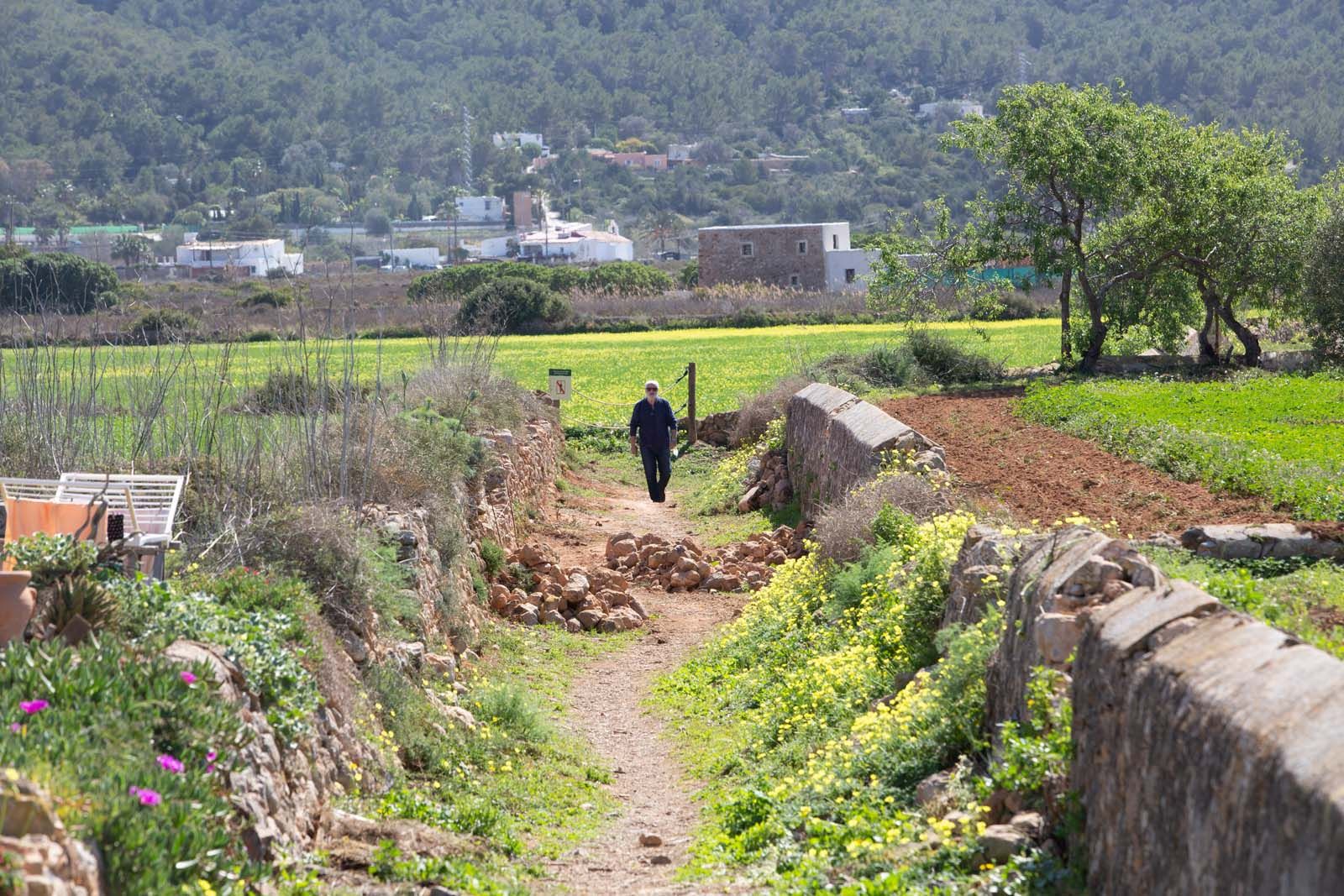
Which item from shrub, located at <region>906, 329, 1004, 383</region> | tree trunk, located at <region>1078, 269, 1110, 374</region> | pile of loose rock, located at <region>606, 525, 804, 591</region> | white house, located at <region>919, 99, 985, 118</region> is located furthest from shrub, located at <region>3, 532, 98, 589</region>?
white house, located at <region>919, 99, 985, 118</region>

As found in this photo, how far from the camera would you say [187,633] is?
6.87m

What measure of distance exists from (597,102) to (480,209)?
128 ft

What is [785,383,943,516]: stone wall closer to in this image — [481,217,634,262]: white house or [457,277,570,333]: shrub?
[457,277,570,333]: shrub

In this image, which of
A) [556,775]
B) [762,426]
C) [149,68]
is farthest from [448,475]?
[149,68]

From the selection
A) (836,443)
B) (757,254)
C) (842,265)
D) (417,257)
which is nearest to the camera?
(836,443)

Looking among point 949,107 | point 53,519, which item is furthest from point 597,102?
point 53,519

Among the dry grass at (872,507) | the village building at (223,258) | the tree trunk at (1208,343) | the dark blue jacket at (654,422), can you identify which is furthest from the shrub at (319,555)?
the village building at (223,258)

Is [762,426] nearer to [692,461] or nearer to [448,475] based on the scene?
[692,461]

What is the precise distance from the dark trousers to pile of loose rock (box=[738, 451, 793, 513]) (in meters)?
1.08

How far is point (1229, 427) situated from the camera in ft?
55.1

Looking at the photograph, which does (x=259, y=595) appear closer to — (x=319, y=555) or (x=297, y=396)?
(x=319, y=555)

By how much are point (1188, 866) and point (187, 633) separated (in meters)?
4.35

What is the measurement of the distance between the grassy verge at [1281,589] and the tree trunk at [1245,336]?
21.5 metres

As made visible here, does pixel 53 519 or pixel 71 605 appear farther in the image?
pixel 53 519
